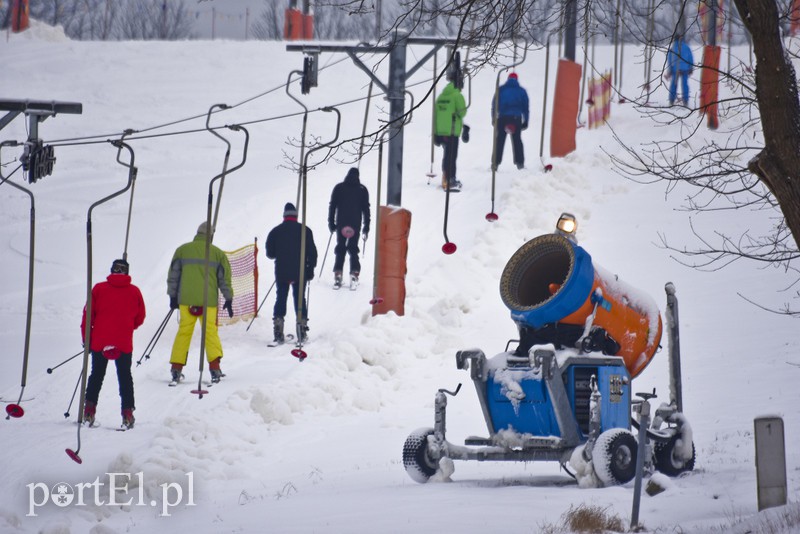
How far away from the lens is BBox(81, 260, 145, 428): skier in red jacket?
40.9 ft

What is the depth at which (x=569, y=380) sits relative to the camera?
908 centimetres

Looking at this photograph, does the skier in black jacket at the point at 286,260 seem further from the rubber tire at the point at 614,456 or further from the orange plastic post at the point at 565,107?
the orange plastic post at the point at 565,107

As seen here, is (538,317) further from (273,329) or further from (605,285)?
(273,329)

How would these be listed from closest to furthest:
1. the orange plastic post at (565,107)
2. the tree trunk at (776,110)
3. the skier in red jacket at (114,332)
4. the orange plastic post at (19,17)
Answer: the tree trunk at (776,110) → the skier in red jacket at (114,332) → the orange plastic post at (565,107) → the orange plastic post at (19,17)

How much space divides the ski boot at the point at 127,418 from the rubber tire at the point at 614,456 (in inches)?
219

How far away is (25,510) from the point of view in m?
9.24

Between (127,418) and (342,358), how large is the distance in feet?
Answer: 9.73

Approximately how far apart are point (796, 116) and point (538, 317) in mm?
2745

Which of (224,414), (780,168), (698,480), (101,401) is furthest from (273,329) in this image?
(780,168)

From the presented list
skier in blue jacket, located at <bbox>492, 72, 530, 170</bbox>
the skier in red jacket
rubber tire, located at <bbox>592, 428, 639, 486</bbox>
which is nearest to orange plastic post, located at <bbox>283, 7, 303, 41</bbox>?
skier in blue jacket, located at <bbox>492, 72, 530, 170</bbox>

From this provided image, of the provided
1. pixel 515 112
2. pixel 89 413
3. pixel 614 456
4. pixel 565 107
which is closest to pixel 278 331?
pixel 89 413

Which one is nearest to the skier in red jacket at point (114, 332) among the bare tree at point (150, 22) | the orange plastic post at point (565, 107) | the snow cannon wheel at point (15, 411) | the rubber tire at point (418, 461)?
the snow cannon wheel at point (15, 411)

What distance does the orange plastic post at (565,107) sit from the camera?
80.9 feet

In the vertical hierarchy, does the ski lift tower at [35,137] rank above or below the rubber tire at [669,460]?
above
